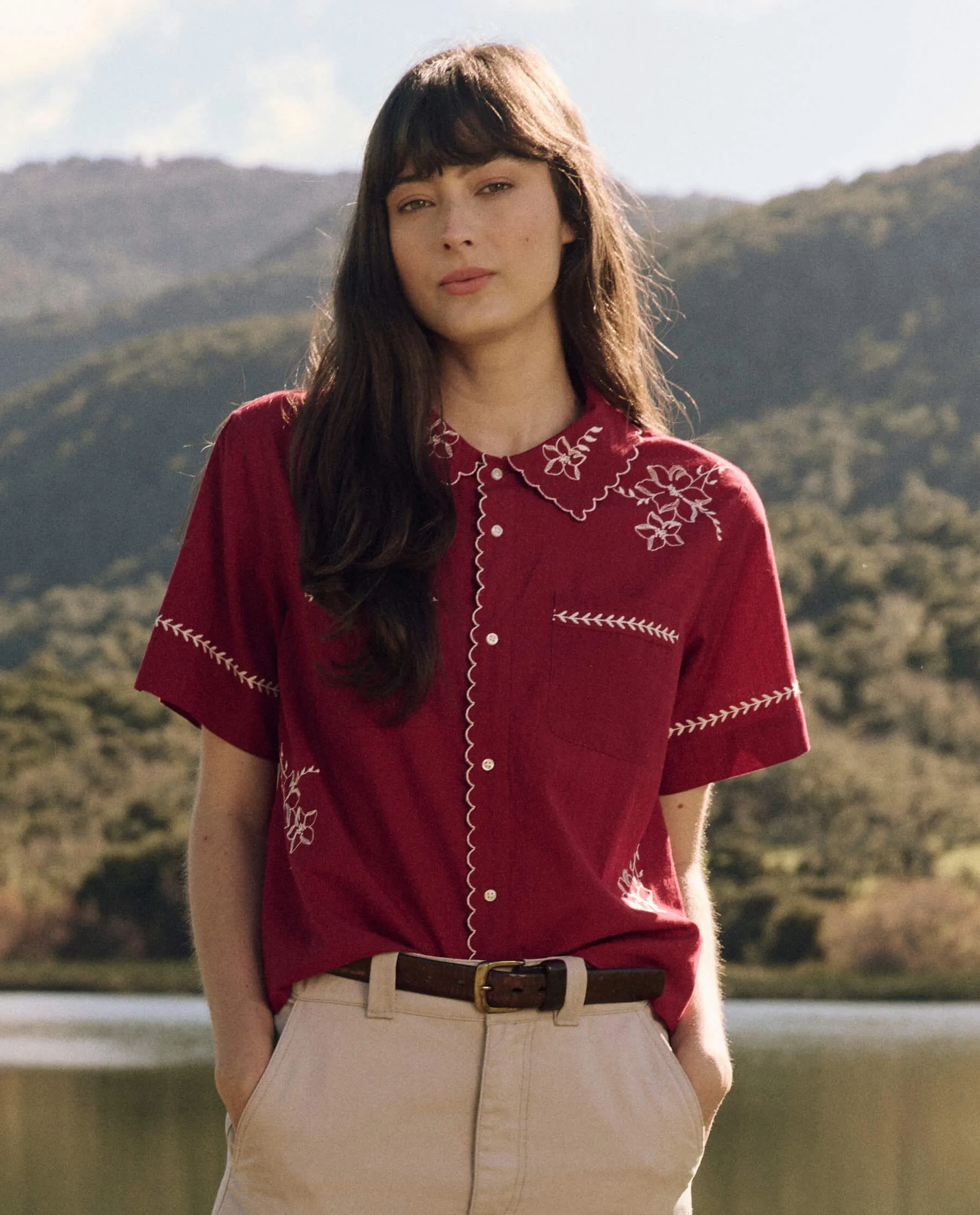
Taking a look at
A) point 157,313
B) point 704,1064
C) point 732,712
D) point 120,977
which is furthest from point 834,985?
point 157,313

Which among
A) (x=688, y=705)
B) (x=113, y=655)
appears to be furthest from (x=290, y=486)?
(x=113, y=655)

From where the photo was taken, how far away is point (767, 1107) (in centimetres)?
556

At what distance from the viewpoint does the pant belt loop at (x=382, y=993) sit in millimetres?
1325

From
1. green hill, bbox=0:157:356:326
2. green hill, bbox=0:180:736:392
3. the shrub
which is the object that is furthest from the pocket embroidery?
→ green hill, bbox=0:157:356:326

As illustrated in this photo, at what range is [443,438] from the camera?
1.53 metres

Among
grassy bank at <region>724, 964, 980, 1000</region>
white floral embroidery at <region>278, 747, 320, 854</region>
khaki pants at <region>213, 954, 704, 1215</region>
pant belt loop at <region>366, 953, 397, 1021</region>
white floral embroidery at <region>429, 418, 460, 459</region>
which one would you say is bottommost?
grassy bank at <region>724, 964, 980, 1000</region>

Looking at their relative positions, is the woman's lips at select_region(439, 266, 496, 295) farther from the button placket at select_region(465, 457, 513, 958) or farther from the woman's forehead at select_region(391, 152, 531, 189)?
the button placket at select_region(465, 457, 513, 958)

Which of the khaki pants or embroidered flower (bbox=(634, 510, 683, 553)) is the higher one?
embroidered flower (bbox=(634, 510, 683, 553))

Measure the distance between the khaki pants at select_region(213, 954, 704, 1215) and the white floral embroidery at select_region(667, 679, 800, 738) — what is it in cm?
32

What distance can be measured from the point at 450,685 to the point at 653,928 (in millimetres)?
270

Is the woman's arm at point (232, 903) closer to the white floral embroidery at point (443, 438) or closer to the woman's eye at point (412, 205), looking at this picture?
the white floral embroidery at point (443, 438)

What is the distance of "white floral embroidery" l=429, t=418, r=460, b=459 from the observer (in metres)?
1.53

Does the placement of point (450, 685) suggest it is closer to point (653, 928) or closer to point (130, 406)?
point (653, 928)

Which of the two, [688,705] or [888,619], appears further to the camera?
[888,619]
